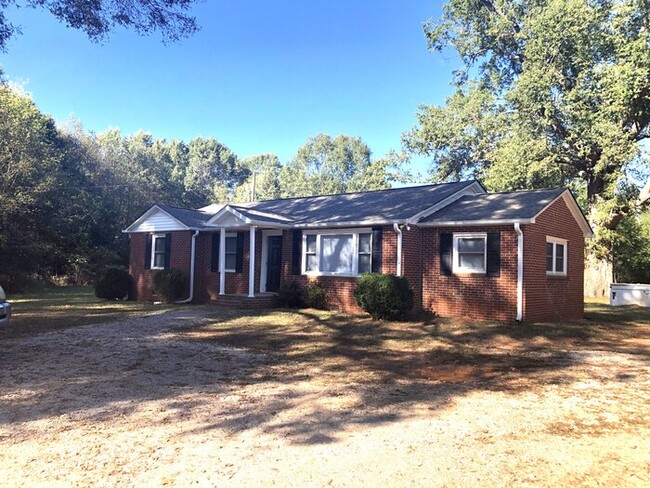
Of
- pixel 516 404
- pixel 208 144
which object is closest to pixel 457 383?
pixel 516 404

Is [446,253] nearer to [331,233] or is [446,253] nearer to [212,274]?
[331,233]

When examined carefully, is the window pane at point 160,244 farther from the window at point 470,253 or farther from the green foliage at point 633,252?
the green foliage at point 633,252

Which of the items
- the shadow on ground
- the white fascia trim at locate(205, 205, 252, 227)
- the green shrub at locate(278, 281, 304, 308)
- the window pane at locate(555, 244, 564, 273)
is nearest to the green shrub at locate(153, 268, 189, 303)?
the white fascia trim at locate(205, 205, 252, 227)

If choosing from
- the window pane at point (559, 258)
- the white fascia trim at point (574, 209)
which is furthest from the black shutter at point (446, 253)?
the window pane at point (559, 258)

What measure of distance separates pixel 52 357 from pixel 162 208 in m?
10.9

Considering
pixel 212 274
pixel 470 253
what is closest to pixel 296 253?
pixel 212 274

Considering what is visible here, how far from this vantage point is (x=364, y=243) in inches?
557

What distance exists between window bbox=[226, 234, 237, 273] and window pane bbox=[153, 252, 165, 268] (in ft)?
9.71

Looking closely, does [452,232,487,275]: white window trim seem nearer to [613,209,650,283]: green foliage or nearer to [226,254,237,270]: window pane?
[226,254,237,270]: window pane

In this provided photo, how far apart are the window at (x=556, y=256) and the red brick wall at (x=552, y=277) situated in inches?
5.9

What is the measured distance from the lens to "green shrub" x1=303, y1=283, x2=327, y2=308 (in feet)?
47.2

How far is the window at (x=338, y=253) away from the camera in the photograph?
1407cm

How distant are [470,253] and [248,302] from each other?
650cm

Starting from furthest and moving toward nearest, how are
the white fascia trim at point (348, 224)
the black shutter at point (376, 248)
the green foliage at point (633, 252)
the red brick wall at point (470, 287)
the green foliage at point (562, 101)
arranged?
the green foliage at point (633, 252)
the green foliage at point (562, 101)
the black shutter at point (376, 248)
the white fascia trim at point (348, 224)
the red brick wall at point (470, 287)
